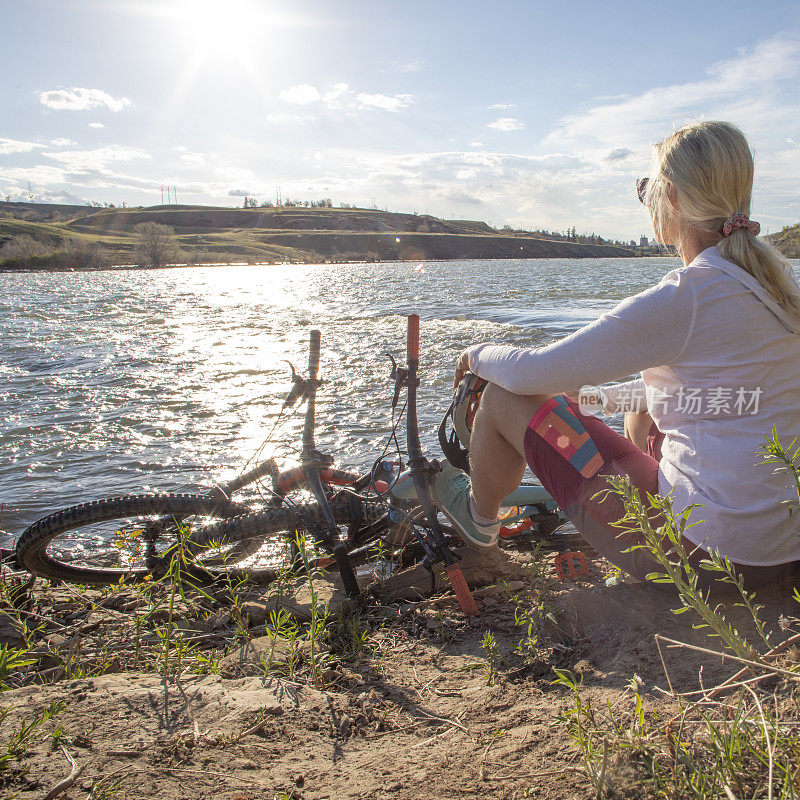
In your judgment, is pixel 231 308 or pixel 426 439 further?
pixel 231 308

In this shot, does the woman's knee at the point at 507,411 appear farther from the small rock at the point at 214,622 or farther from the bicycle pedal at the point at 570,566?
the small rock at the point at 214,622

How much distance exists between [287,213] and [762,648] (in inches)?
6072

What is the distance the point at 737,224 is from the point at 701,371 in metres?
0.49

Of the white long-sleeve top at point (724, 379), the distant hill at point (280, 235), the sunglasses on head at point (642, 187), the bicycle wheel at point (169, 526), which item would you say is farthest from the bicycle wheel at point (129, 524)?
the distant hill at point (280, 235)

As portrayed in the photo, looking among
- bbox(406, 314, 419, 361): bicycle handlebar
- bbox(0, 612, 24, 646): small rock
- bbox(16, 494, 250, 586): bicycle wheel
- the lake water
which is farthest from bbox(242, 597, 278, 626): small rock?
bbox(406, 314, 419, 361): bicycle handlebar

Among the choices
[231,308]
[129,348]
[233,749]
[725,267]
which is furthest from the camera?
[231,308]

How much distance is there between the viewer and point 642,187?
7.61 ft

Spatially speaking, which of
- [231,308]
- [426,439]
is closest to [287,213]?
[231,308]

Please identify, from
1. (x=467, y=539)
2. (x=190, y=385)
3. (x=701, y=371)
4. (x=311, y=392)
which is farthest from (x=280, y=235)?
(x=701, y=371)

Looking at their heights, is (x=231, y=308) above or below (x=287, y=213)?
below

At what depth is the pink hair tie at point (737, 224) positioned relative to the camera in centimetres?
197

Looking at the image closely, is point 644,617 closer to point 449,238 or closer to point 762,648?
point 762,648

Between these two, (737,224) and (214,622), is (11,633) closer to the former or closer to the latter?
(214,622)

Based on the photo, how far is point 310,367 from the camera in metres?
2.99
